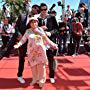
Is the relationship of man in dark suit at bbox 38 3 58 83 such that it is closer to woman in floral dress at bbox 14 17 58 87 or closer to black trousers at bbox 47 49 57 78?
black trousers at bbox 47 49 57 78

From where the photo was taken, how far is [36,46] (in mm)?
7559

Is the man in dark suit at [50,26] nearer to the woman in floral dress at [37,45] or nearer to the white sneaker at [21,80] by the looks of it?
the woman in floral dress at [37,45]

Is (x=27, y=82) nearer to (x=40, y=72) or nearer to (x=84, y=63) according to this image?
(x=40, y=72)

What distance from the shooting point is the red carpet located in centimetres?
768

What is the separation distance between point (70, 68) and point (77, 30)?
3.75m

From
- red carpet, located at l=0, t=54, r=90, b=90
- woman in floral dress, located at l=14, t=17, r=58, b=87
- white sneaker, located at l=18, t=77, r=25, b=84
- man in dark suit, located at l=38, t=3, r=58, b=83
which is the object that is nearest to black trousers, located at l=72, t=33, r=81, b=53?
red carpet, located at l=0, t=54, r=90, b=90

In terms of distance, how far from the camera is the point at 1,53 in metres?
13.8

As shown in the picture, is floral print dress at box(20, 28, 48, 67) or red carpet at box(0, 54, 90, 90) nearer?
floral print dress at box(20, 28, 48, 67)

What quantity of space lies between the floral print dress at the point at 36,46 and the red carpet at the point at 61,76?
0.63m

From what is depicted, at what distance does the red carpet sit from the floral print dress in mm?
632

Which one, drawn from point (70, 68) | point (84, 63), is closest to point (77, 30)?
point (84, 63)

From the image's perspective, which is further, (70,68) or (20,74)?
(70,68)

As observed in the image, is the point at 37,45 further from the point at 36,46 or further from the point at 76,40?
the point at 76,40

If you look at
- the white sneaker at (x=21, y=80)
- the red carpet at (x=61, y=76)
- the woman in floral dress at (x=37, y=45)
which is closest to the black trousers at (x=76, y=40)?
the red carpet at (x=61, y=76)
